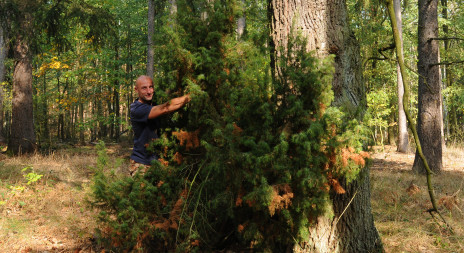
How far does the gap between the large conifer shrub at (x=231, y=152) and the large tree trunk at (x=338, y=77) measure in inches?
9.3

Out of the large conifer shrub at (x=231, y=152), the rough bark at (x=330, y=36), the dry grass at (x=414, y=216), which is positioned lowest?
the dry grass at (x=414, y=216)

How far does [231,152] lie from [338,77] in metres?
1.52

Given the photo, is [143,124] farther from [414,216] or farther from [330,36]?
[414,216]

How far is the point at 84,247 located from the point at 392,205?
5227 mm

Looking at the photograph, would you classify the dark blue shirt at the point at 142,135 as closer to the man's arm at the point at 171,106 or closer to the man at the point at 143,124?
the man at the point at 143,124

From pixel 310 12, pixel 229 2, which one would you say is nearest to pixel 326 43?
pixel 310 12

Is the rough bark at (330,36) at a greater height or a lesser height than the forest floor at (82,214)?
greater

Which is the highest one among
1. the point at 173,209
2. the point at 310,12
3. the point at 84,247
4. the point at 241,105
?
the point at 310,12

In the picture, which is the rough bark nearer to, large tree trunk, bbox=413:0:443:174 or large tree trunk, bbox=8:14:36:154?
large tree trunk, bbox=413:0:443:174

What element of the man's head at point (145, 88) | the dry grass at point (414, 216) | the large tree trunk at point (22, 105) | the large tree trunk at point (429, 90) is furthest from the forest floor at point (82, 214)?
the large tree trunk at point (22, 105)

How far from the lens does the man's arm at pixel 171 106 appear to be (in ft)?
12.8

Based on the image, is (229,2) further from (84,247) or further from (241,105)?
(84,247)

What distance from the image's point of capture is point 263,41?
12.6ft

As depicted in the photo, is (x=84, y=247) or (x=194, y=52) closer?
(x=194, y=52)
